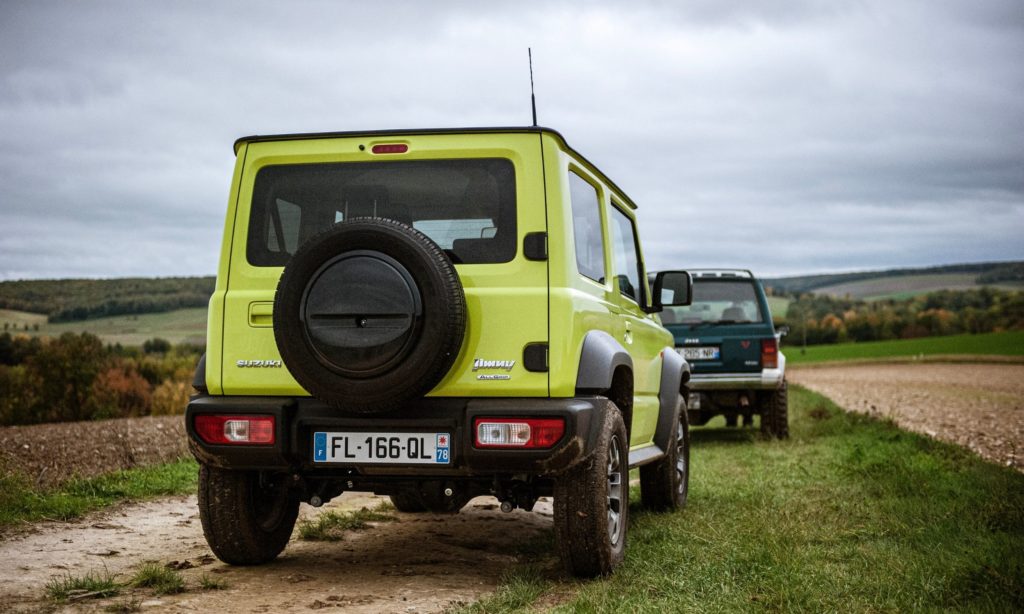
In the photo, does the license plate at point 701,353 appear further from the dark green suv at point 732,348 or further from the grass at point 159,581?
the grass at point 159,581

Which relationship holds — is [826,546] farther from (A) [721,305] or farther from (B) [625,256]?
(A) [721,305]

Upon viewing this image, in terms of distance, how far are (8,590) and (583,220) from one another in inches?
124

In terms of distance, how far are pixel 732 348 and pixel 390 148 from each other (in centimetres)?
862

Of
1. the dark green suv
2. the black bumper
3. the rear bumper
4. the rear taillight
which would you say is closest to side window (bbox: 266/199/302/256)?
the black bumper

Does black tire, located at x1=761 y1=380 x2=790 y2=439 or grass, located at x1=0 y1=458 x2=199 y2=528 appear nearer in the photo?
grass, located at x1=0 y1=458 x2=199 y2=528

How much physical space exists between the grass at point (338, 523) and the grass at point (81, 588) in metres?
1.73

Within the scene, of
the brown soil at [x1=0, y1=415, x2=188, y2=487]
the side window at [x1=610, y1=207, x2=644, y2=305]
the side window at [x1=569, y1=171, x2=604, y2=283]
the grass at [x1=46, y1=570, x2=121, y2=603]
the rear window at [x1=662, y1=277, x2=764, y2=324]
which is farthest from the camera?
the rear window at [x1=662, y1=277, x2=764, y2=324]

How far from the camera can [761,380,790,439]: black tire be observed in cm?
1296

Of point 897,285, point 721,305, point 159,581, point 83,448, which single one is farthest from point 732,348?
point 897,285

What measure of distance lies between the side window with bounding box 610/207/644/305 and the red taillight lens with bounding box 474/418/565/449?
161cm

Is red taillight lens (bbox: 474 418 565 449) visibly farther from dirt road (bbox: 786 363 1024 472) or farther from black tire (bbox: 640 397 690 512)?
dirt road (bbox: 786 363 1024 472)

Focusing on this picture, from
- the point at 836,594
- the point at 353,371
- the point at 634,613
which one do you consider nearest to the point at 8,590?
the point at 353,371

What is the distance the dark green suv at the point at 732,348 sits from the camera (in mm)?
12812

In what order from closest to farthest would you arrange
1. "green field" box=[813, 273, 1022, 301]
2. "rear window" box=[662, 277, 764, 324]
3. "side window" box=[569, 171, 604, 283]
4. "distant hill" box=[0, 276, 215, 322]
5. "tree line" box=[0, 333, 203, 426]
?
"side window" box=[569, 171, 604, 283], "rear window" box=[662, 277, 764, 324], "tree line" box=[0, 333, 203, 426], "distant hill" box=[0, 276, 215, 322], "green field" box=[813, 273, 1022, 301]
